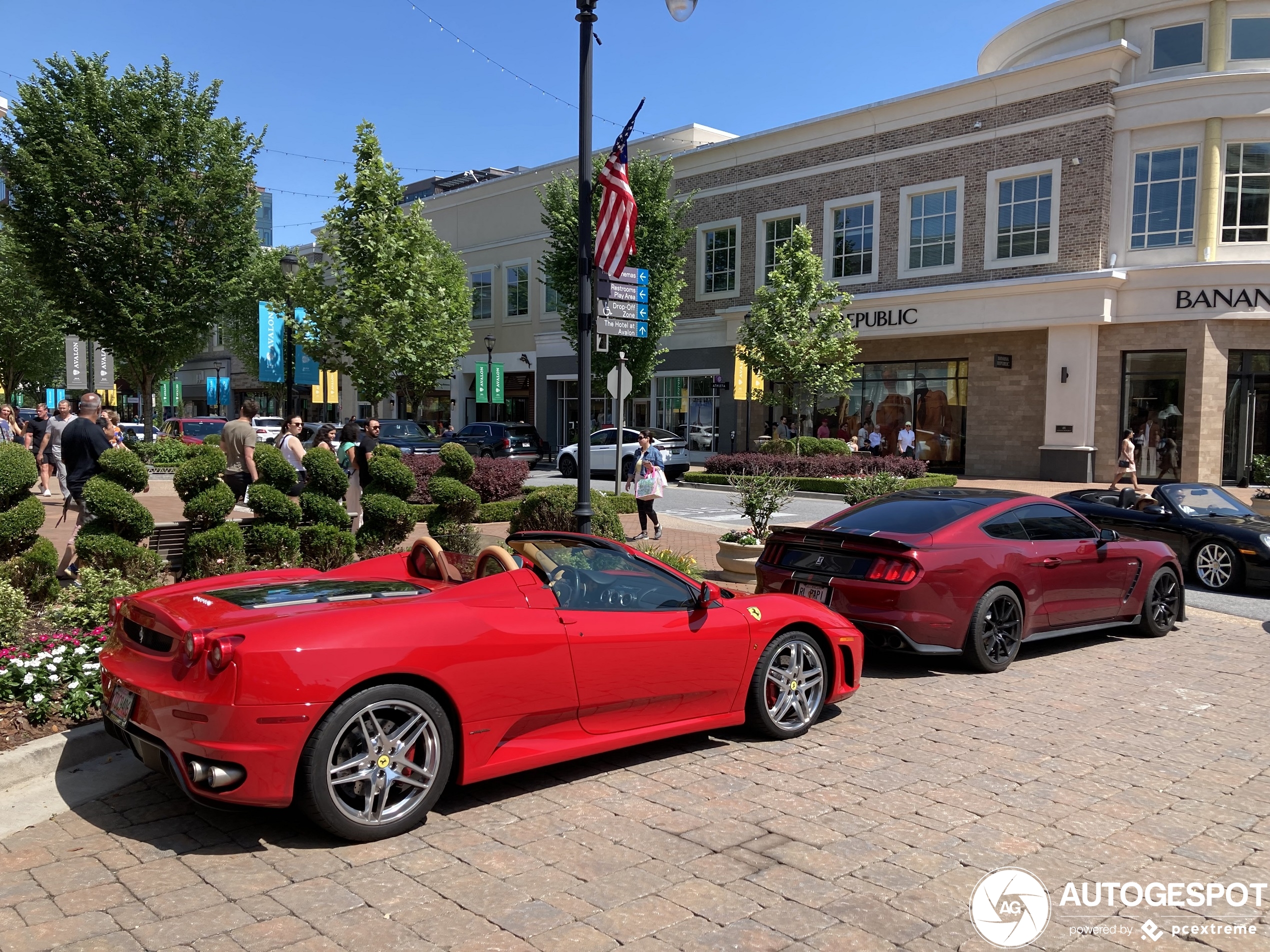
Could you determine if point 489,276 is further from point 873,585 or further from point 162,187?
point 873,585

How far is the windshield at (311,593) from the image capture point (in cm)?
452

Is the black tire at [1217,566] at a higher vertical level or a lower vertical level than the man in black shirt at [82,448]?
lower

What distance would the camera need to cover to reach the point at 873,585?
7.17 meters

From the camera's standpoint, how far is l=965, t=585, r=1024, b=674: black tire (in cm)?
740

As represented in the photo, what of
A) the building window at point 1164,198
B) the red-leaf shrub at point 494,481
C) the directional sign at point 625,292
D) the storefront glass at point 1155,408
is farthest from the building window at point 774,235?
the directional sign at point 625,292

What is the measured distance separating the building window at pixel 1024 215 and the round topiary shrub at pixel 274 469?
24.2 metres

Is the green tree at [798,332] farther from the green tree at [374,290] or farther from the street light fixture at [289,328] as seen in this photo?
the street light fixture at [289,328]

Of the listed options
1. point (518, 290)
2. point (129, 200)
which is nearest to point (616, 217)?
point (129, 200)

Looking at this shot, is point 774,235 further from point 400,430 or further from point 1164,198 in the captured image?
point 400,430

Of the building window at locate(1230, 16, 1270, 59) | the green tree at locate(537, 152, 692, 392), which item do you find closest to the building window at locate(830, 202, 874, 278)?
the green tree at locate(537, 152, 692, 392)

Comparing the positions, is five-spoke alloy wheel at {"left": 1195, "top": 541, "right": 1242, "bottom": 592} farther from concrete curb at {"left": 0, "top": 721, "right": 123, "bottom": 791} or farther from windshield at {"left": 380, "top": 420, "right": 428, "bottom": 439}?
windshield at {"left": 380, "top": 420, "right": 428, "bottom": 439}

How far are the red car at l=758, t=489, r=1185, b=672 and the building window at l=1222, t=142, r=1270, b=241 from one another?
20.4 m

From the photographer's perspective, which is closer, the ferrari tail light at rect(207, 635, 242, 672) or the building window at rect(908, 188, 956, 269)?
the ferrari tail light at rect(207, 635, 242, 672)

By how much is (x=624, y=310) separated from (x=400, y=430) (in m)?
20.0
